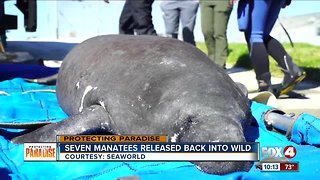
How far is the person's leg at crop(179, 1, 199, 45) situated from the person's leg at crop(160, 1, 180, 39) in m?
0.09

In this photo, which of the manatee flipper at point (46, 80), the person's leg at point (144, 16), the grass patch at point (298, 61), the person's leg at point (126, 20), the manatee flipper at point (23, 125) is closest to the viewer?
the manatee flipper at point (23, 125)

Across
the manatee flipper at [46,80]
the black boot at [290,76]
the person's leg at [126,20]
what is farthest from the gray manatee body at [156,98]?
the person's leg at [126,20]

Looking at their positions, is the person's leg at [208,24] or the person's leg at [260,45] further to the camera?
the person's leg at [208,24]

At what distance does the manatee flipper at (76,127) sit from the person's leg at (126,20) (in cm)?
386

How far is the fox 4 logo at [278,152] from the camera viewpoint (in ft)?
7.68

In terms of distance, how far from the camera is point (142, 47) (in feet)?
10.3

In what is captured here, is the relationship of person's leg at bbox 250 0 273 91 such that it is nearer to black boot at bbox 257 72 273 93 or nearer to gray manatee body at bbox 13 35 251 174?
black boot at bbox 257 72 273 93

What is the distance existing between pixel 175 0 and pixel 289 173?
587 centimetres

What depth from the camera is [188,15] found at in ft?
25.5

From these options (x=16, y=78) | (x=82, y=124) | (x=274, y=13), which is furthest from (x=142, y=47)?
(x=274, y=13)

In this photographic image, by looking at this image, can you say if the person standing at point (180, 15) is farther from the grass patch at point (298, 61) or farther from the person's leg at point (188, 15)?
the grass patch at point (298, 61)

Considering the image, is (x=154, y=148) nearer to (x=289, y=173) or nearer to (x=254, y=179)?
(x=254, y=179)

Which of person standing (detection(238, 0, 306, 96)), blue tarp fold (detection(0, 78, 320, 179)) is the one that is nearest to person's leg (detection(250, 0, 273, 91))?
person standing (detection(238, 0, 306, 96))

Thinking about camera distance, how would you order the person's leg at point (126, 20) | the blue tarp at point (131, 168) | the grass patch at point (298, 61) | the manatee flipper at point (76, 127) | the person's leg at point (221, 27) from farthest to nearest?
the person's leg at point (221, 27) < the grass patch at point (298, 61) < the person's leg at point (126, 20) < the manatee flipper at point (76, 127) < the blue tarp at point (131, 168)
